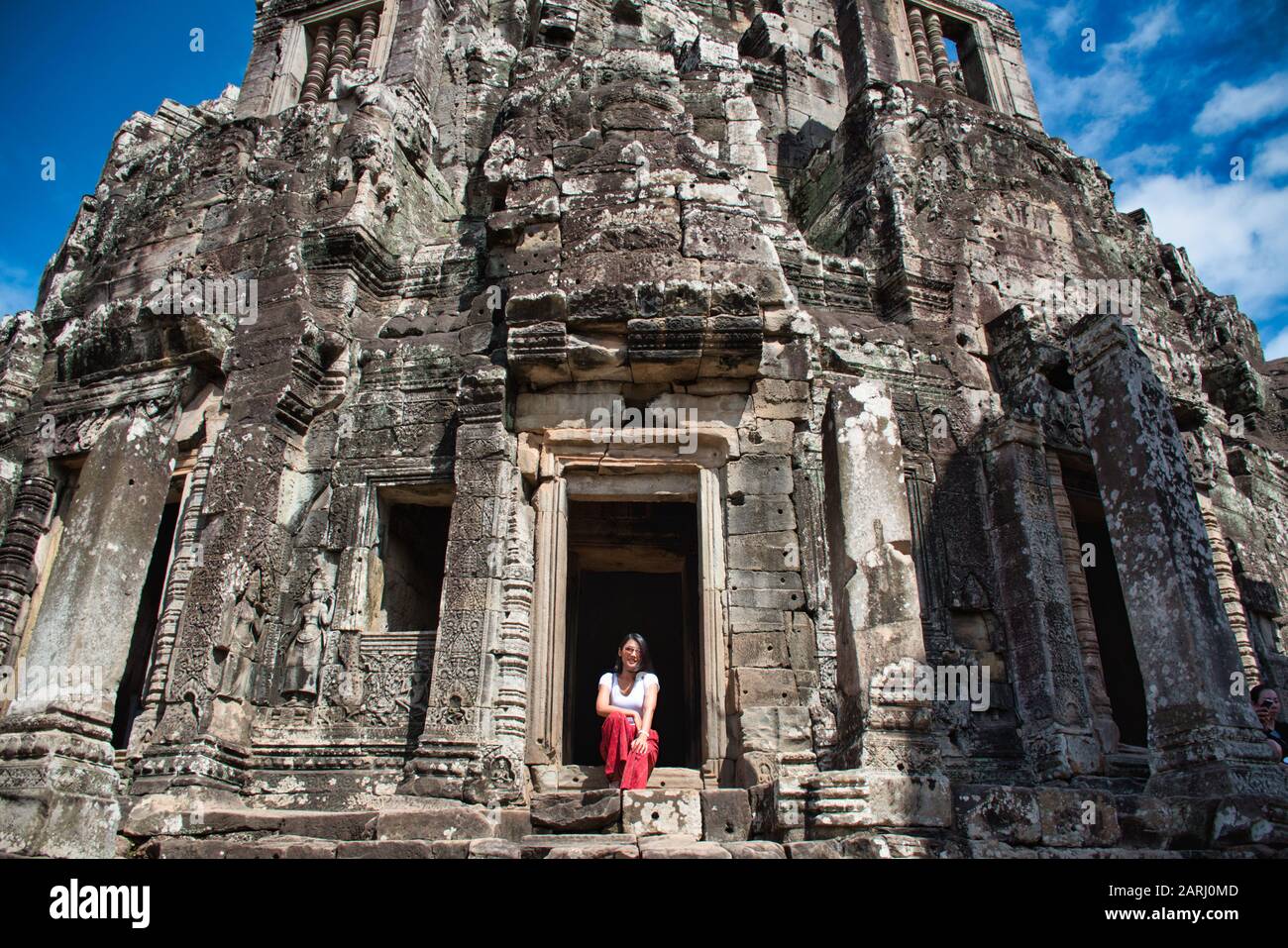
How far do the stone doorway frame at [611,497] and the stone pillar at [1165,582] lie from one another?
360 centimetres

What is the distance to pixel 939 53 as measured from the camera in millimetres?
17266

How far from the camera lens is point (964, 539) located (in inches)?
390

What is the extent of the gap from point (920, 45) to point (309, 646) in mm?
16225

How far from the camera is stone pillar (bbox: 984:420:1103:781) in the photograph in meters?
8.73

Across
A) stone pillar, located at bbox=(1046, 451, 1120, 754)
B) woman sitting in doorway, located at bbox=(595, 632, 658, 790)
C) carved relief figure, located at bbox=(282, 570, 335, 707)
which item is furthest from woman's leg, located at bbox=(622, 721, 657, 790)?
stone pillar, located at bbox=(1046, 451, 1120, 754)

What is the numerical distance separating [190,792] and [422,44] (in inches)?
502

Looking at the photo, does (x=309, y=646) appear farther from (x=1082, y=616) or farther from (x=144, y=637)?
(x=1082, y=616)

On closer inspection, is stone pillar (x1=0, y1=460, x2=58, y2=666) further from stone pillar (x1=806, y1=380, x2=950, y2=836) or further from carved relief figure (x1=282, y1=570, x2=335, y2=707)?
stone pillar (x1=806, y1=380, x2=950, y2=836)

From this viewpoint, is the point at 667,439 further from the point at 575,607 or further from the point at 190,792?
the point at 190,792

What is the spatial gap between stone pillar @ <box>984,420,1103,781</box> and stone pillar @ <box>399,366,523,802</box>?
5.45m

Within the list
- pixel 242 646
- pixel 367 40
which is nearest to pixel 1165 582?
pixel 242 646

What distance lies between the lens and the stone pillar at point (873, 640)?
17.9ft

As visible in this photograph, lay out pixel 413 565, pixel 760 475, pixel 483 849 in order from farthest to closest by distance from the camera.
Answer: pixel 413 565, pixel 760 475, pixel 483 849
